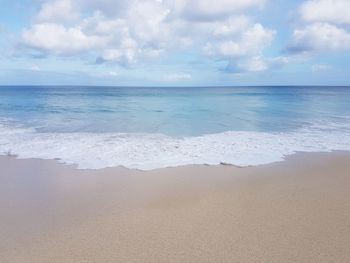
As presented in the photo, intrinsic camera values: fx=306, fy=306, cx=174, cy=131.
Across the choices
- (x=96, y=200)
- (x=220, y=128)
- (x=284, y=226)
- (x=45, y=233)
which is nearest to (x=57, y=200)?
(x=96, y=200)

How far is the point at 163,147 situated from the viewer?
10320mm

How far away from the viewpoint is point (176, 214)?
5.19 meters

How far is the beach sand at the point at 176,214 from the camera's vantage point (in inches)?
160

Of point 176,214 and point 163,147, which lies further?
point 163,147

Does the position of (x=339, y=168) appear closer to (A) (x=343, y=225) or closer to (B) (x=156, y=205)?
(A) (x=343, y=225)

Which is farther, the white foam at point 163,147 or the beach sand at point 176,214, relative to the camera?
the white foam at point 163,147

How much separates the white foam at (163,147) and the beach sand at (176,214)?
79 centimetres

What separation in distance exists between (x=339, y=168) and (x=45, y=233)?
23.3ft

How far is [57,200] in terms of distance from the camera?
5.84m

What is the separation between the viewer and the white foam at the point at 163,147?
8.65 metres

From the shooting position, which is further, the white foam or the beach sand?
the white foam

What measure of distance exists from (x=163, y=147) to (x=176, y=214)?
522cm

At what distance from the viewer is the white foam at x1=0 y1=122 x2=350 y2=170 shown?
28.4ft

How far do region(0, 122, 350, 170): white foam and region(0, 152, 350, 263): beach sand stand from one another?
0.79 m
